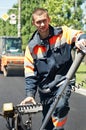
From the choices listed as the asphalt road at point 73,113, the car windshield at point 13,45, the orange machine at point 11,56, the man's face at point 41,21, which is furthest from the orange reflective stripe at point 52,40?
the car windshield at point 13,45

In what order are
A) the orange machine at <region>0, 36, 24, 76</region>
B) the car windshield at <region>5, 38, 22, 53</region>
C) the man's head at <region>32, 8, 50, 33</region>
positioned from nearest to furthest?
the man's head at <region>32, 8, 50, 33</region> < the orange machine at <region>0, 36, 24, 76</region> < the car windshield at <region>5, 38, 22, 53</region>

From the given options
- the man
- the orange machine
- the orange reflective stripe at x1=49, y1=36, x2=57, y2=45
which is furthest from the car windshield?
the orange reflective stripe at x1=49, y1=36, x2=57, y2=45

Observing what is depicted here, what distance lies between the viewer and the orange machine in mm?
33875

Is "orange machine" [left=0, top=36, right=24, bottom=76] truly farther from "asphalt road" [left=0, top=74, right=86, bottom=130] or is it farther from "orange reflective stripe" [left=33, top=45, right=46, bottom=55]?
"orange reflective stripe" [left=33, top=45, right=46, bottom=55]

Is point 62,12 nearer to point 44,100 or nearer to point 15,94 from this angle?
point 15,94

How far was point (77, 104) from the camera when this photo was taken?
17391 mm

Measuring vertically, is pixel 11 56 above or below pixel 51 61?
below

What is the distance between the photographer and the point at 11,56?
34562mm

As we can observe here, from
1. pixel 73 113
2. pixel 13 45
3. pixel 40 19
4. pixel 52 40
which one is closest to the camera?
pixel 40 19

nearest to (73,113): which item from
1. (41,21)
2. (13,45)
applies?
(41,21)

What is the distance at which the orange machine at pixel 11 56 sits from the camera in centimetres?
3388

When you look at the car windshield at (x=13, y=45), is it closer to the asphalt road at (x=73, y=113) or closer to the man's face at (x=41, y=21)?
the asphalt road at (x=73, y=113)

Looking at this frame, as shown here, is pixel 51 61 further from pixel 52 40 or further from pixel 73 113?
pixel 73 113

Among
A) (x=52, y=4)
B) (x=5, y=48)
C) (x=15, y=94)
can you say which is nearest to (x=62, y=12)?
(x=52, y=4)
